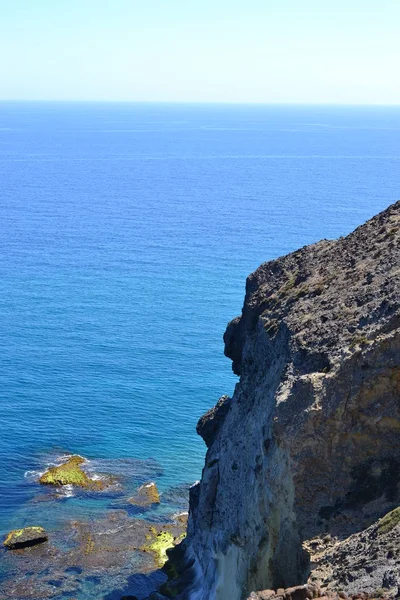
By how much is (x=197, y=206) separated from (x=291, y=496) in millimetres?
162133

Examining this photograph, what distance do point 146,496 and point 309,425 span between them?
35.9 meters

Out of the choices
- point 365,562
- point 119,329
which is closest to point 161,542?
point 365,562

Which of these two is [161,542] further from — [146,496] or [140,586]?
[146,496]

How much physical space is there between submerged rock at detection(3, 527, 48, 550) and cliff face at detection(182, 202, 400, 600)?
582 inches

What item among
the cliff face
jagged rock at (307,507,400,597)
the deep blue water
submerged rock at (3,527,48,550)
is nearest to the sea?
Result: the deep blue water

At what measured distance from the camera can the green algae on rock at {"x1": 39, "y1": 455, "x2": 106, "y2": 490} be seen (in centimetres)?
6888

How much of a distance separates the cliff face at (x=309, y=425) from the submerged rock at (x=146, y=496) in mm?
16617

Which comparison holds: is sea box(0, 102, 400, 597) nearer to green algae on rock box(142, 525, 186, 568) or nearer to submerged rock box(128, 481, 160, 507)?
submerged rock box(128, 481, 160, 507)

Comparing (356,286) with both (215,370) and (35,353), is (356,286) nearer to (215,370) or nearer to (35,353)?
(215,370)

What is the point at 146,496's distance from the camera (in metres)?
67.8

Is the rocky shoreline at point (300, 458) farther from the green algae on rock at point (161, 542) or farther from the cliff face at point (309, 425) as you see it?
the green algae on rock at point (161, 542)

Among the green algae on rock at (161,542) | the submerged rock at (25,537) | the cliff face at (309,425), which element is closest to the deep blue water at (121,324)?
the submerged rock at (25,537)

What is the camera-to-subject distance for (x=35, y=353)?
9762 centimetres

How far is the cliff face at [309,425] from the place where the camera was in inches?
1342
